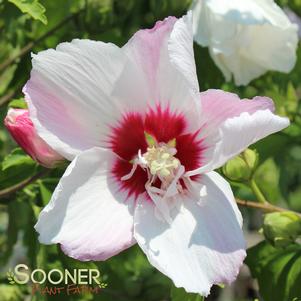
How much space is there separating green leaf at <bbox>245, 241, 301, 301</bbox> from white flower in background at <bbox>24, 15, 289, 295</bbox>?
335mm

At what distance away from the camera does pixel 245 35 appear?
4.87ft

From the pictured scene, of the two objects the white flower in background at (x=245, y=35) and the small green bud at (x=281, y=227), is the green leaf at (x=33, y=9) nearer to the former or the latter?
the white flower in background at (x=245, y=35)

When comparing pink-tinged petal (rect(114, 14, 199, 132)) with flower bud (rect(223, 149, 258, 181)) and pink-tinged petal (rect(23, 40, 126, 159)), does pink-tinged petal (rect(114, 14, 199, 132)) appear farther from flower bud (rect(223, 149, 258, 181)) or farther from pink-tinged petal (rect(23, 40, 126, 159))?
flower bud (rect(223, 149, 258, 181))

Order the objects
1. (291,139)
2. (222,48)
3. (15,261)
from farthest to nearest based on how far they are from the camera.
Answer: (15,261) → (291,139) → (222,48)

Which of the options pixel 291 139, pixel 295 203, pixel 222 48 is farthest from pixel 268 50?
pixel 295 203

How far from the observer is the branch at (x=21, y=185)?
1337mm

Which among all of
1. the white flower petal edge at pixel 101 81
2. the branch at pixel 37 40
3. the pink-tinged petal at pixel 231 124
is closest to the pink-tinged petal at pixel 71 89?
the white flower petal edge at pixel 101 81

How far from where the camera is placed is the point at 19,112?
113 centimetres

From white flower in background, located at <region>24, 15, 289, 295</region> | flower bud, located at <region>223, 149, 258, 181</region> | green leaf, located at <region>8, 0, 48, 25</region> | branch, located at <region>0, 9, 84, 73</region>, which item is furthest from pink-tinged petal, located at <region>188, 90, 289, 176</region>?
branch, located at <region>0, 9, 84, 73</region>

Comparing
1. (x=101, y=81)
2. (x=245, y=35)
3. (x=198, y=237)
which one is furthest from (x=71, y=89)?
(x=245, y=35)

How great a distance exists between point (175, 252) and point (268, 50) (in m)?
0.59

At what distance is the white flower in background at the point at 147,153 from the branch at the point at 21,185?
0.21 m

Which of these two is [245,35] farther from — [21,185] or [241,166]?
[21,185]

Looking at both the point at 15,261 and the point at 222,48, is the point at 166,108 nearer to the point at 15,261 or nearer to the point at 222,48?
the point at 222,48
